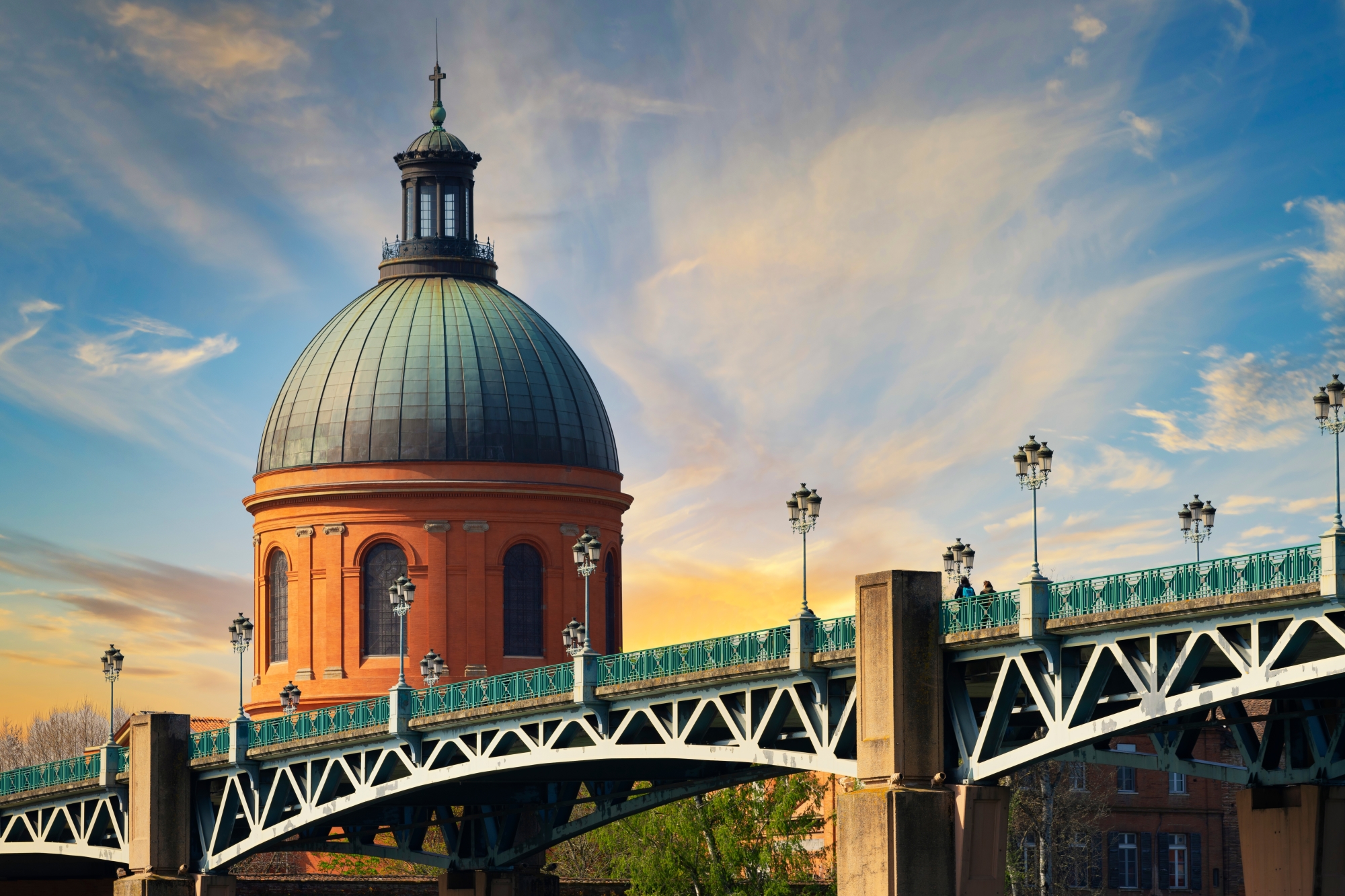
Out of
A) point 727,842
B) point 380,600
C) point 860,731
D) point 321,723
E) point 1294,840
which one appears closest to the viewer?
point 860,731

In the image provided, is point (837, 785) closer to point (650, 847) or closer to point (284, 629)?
point (650, 847)

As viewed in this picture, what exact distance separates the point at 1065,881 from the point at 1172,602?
145 feet

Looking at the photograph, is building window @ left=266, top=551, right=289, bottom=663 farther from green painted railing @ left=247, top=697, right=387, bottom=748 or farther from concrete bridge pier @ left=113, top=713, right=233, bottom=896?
green painted railing @ left=247, top=697, right=387, bottom=748

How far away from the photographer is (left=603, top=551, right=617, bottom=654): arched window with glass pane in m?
80.1

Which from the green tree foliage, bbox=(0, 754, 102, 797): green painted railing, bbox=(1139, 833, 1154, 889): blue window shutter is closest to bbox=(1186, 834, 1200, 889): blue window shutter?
bbox=(1139, 833, 1154, 889): blue window shutter

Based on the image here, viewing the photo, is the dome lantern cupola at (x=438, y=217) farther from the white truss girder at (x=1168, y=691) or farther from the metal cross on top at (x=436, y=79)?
the white truss girder at (x=1168, y=691)

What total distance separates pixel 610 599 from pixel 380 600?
945cm

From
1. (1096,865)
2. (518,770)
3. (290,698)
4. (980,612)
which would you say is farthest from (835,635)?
→ (1096,865)

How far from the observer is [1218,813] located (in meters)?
80.9

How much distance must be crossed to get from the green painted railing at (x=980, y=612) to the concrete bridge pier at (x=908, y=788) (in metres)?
0.29

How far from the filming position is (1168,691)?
3622 cm

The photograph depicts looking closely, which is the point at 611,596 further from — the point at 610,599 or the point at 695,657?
the point at 695,657

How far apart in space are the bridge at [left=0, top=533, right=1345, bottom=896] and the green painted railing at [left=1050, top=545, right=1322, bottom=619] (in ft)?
0.13

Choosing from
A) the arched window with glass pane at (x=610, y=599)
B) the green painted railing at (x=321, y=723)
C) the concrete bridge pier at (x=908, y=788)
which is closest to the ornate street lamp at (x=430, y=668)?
the green painted railing at (x=321, y=723)
